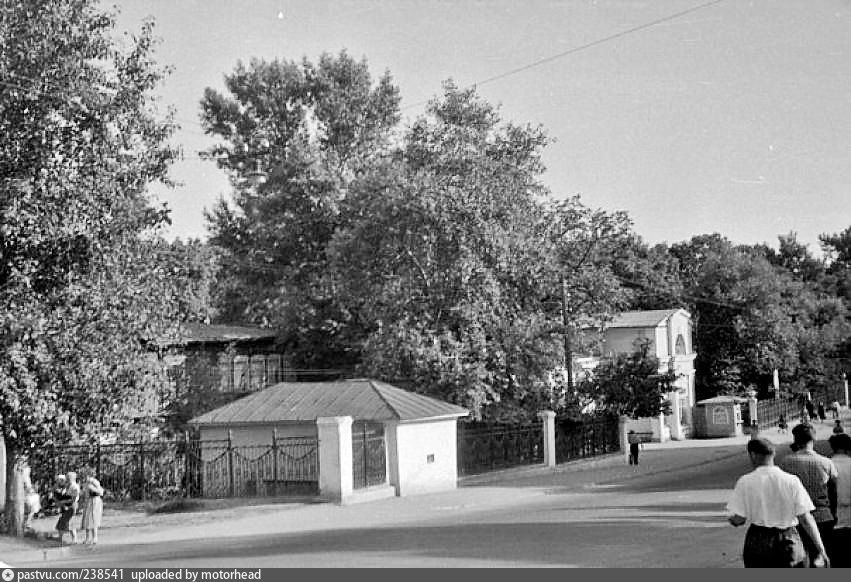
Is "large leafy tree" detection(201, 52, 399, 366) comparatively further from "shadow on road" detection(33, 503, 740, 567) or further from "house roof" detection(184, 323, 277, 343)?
"shadow on road" detection(33, 503, 740, 567)

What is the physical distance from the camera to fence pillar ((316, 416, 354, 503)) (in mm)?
24000

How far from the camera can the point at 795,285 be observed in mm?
76438

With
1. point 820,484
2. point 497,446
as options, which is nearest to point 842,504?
point 820,484

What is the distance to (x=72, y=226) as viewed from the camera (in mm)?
19125

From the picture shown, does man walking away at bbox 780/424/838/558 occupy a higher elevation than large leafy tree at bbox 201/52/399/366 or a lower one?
lower

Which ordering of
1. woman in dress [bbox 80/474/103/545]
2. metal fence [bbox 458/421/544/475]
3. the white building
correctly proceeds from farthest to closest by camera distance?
the white building < metal fence [bbox 458/421/544/475] < woman in dress [bbox 80/474/103/545]

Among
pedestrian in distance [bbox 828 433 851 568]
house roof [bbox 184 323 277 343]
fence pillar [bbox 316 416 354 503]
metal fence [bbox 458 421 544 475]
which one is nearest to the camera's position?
pedestrian in distance [bbox 828 433 851 568]

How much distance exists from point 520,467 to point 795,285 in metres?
50.4

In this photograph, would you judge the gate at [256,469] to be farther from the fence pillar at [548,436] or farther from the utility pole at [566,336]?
the utility pole at [566,336]

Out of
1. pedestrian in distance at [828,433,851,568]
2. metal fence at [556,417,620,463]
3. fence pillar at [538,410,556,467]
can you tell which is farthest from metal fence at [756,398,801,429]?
pedestrian in distance at [828,433,851,568]

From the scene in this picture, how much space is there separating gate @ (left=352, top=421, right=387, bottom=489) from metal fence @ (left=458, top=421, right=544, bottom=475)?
13.8 feet

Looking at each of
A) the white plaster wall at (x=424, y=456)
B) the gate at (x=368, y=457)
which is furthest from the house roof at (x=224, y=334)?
the gate at (x=368, y=457)

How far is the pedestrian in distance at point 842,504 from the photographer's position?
8.68 m

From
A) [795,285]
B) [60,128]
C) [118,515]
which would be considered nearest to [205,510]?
[118,515]
